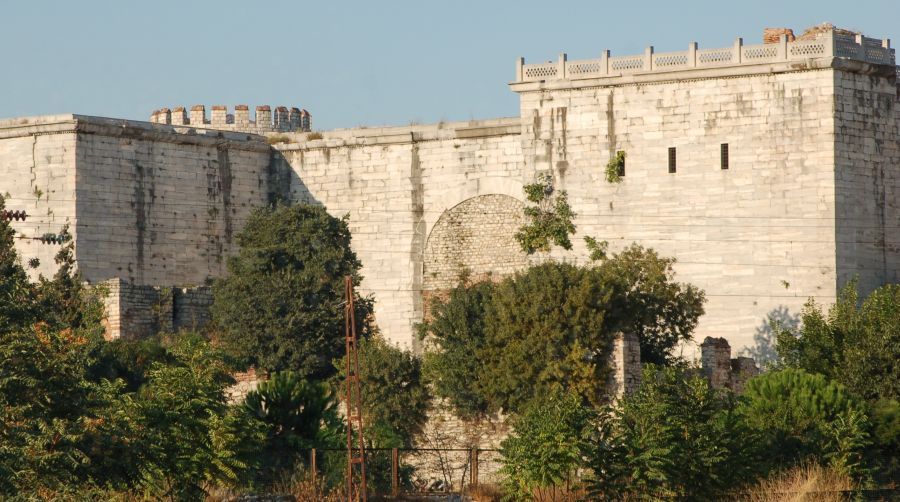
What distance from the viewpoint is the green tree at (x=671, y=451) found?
3572cm

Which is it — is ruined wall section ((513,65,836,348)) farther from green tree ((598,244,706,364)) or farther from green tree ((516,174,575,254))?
green tree ((598,244,706,364))

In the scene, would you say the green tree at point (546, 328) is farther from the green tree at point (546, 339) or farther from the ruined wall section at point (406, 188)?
the ruined wall section at point (406, 188)

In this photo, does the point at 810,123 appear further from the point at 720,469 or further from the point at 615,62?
the point at 720,469

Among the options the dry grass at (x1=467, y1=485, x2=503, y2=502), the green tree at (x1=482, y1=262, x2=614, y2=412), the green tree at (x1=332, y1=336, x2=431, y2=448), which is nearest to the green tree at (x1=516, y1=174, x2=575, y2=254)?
the green tree at (x1=482, y1=262, x2=614, y2=412)

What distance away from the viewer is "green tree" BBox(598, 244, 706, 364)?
151 ft

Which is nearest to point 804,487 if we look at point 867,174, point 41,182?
point 867,174

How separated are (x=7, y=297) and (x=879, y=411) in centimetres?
1670

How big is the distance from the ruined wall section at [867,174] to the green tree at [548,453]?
40.7 feet

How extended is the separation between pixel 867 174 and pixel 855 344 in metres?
6.48

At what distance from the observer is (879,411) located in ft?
136

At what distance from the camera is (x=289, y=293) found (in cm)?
4903

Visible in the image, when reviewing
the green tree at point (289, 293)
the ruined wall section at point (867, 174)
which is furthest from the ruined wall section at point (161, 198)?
the ruined wall section at point (867, 174)

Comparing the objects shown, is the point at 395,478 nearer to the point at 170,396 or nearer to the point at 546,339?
the point at 170,396

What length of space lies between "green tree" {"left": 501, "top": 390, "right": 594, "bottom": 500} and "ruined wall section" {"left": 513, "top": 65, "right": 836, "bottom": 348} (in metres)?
11.5
